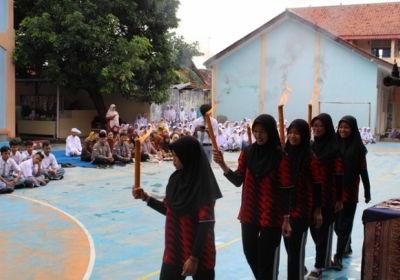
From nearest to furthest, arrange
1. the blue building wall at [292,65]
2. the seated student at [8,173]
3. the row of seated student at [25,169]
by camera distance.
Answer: the seated student at [8,173] < the row of seated student at [25,169] < the blue building wall at [292,65]

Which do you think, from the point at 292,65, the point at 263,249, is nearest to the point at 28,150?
the point at 263,249

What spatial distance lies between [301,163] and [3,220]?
4386 mm

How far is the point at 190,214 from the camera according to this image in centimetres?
297

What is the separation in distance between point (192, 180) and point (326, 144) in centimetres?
194

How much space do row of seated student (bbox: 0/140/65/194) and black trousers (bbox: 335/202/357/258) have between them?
584 centimetres

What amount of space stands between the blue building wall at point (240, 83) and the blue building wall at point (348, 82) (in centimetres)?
286

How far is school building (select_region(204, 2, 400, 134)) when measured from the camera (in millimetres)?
19625

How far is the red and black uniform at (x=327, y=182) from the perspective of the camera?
445cm

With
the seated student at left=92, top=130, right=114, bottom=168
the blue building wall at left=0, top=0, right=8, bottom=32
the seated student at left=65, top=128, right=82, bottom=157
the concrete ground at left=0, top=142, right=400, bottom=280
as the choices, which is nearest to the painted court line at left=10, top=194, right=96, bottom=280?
the concrete ground at left=0, top=142, right=400, bottom=280

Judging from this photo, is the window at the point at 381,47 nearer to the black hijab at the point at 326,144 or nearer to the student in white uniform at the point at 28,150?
the student in white uniform at the point at 28,150

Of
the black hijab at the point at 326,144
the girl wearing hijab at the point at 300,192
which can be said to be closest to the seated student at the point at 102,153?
the black hijab at the point at 326,144

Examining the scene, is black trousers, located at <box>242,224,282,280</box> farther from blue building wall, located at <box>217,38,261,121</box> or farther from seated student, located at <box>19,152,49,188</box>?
blue building wall, located at <box>217,38,261,121</box>

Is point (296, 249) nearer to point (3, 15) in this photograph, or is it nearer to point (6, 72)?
point (6, 72)

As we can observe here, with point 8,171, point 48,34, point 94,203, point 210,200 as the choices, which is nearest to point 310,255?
point 210,200
